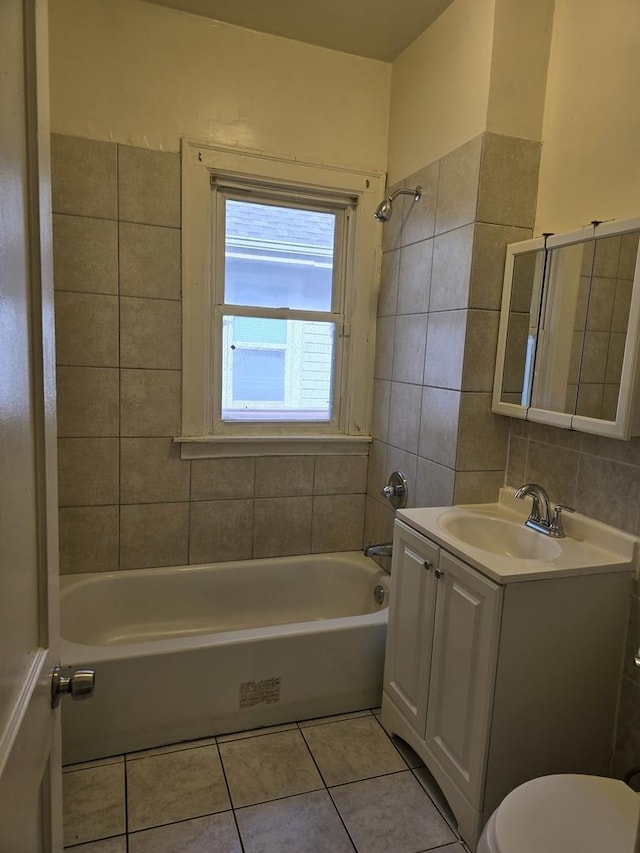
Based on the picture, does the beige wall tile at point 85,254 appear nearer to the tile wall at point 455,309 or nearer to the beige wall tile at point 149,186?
the beige wall tile at point 149,186

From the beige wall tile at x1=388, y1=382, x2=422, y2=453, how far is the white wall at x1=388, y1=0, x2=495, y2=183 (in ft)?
3.03

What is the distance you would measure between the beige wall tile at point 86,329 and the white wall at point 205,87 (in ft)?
2.07

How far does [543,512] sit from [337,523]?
3.82 feet

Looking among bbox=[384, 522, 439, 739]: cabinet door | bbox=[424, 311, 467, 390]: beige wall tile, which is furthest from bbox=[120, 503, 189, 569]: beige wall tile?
bbox=[424, 311, 467, 390]: beige wall tile

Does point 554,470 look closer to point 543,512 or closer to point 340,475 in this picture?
point 543,512

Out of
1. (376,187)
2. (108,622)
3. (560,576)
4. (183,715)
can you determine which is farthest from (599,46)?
(108,622)

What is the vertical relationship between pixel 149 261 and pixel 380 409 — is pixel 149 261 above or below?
above

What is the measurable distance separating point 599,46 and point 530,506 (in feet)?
Result: 4.86

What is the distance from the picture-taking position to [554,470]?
6.18ft

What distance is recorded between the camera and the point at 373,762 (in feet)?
6.27

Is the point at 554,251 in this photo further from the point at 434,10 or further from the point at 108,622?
the point at 108,622

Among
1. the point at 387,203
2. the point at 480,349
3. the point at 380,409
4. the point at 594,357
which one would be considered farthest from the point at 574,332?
the point at 380,409

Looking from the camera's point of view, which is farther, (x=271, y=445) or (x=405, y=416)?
(x=271, y=445)

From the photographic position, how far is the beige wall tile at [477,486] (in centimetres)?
207
